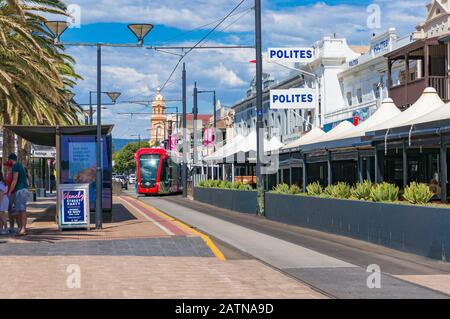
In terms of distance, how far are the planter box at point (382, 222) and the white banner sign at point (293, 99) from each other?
1061 centimetres

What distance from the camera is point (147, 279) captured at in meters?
10.7

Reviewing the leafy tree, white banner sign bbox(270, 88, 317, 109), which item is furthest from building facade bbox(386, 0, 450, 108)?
the leafy tree

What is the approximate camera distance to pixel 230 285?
405 inches

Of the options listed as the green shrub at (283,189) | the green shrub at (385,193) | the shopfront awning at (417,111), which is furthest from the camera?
the green shrub at (283,189)

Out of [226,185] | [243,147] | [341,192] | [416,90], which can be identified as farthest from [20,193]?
[243,147]

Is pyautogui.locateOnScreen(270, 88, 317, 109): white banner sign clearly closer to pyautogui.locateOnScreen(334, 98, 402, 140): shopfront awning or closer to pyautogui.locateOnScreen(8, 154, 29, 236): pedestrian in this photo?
pyautogui.locateOnScreen(334, 98, 402, 140): shopfront awning

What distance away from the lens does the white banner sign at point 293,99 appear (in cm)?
3431

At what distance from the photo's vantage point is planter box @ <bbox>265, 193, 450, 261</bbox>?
13672mm

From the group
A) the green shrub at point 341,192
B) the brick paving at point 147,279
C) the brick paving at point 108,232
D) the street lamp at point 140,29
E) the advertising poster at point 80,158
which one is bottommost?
the brick paving at point 147,279

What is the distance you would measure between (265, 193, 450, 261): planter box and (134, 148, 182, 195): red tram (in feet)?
98.7

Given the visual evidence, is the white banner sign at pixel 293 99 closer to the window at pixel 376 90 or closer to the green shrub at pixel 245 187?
the green shrub at pixel 245 187

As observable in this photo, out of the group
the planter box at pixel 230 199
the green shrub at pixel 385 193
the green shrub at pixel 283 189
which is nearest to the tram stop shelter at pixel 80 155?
the green shrub at pixel 283 189
